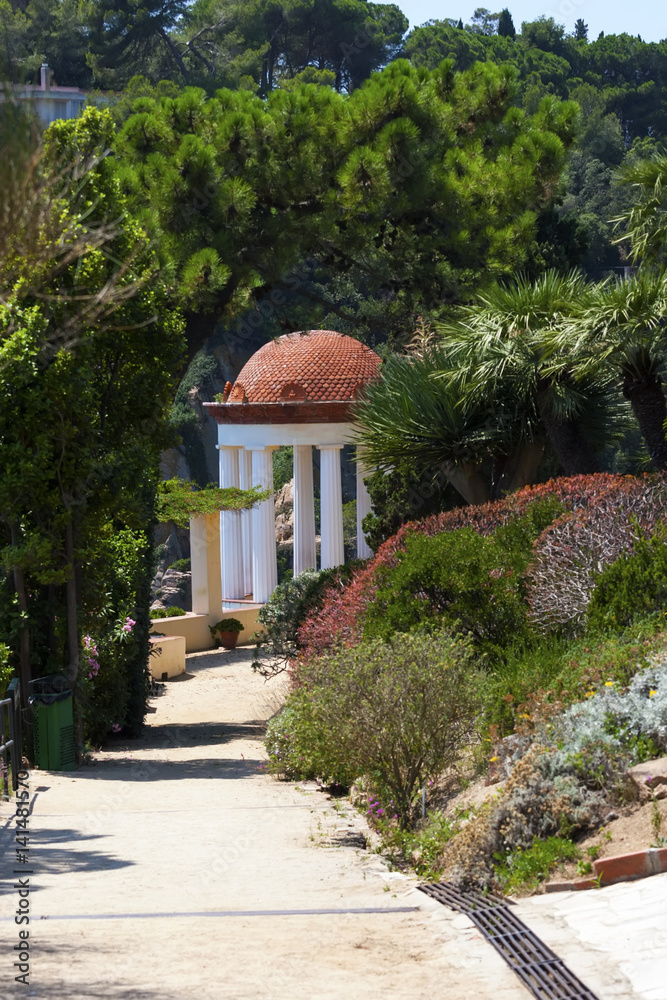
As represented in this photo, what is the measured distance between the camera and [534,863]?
A: 264 inches

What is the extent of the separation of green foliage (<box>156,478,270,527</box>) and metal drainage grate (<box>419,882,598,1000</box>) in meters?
21.1

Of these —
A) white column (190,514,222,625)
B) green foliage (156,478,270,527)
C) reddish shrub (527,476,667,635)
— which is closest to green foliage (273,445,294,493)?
white column (190,514,222,625)

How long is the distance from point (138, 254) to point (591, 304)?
245 inches

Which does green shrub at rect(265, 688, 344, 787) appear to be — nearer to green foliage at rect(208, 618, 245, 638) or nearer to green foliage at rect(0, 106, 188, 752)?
green foliage at rect(0, 106, 188, 752)

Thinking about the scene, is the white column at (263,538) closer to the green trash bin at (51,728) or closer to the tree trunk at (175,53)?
the green trash bin at (51,728)

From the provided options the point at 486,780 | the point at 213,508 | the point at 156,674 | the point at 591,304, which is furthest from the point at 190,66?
the point at 486,780

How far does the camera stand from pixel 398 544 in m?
14.4

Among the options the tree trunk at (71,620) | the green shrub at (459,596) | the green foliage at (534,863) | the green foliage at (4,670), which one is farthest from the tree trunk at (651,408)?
the green foliage at (534,863)

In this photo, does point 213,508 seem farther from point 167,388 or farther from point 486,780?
point 486,780

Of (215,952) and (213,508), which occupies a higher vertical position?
(213,508)

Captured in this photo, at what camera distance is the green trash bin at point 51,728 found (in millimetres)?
12500

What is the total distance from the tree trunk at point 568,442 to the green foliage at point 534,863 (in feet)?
36.2

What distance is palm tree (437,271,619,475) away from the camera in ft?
55.3

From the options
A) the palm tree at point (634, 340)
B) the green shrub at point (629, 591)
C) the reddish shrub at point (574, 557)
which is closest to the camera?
the green shrub at point (629, 591)
